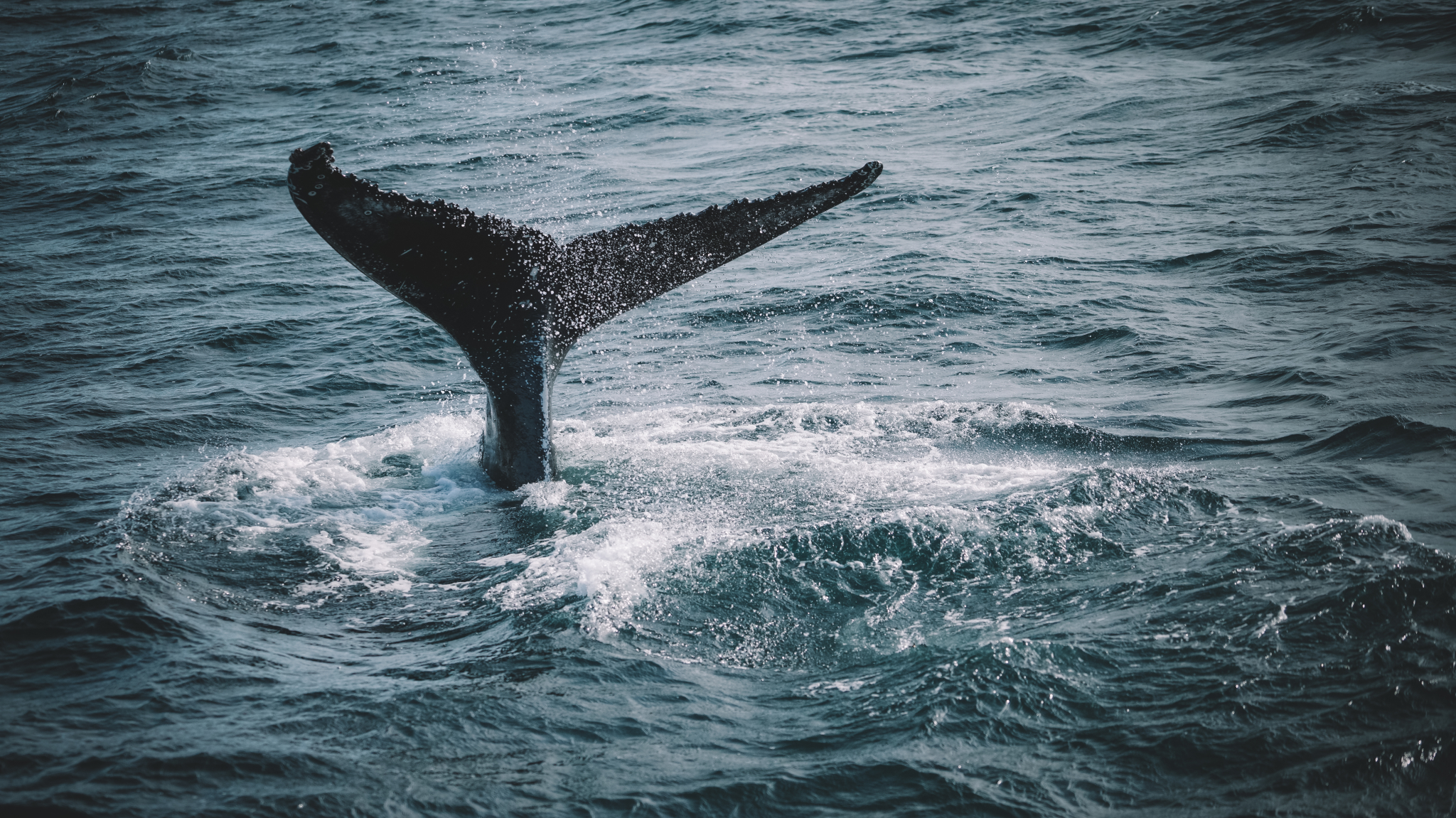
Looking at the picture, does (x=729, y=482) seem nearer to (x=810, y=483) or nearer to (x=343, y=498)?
(x=810, y=483)

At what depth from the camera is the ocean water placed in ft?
14.8

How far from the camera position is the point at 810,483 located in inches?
290

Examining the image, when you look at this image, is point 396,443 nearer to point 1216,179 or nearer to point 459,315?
point 459,315

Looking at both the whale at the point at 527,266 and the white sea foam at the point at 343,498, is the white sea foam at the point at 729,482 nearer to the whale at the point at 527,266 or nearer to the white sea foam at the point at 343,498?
the white sea foam at the point at 343,498

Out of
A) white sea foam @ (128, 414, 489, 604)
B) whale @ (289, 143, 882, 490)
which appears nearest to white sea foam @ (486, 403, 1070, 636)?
white sea foam @ (128, 414, 489, 604)

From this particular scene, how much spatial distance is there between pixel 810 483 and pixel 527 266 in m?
2.47

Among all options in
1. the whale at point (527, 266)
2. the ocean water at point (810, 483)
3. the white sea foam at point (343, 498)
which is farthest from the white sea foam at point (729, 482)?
the whale at point (527, 266)

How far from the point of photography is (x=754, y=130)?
59.7 feet

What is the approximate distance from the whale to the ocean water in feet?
3.28

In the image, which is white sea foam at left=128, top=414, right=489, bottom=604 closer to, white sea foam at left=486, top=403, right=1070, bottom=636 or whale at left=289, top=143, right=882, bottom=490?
white sea foam at left=486, top=403, right=1070, bottom=636

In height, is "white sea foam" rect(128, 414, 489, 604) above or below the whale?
below

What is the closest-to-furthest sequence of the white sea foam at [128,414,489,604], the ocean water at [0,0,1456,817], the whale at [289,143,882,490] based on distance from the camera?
the ocean water at [0,0,1456,817] → the whale at [289,143,882,490] → the white sea foam at [128,414,489,604]

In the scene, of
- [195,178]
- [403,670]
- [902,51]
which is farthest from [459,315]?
[902,51]

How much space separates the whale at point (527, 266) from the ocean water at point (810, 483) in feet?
3.28
